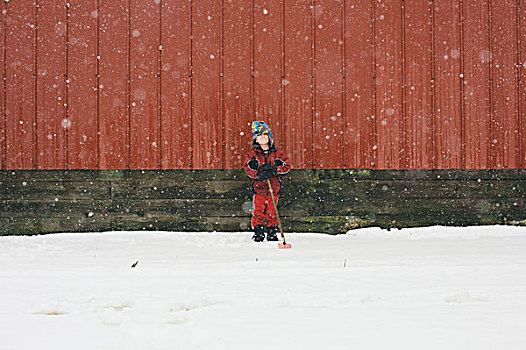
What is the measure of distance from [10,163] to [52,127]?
728 mm

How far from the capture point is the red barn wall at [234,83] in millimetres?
5680

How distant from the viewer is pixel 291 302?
2.73 meters

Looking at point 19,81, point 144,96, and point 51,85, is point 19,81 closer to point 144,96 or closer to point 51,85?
point 51,85

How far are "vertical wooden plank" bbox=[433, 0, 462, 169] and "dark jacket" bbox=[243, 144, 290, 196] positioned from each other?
212cm

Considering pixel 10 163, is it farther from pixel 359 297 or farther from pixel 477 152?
pixel 477 152

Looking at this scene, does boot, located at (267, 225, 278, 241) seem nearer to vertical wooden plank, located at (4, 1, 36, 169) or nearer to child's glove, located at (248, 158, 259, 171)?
child's glove, located at (248, 158, 259, 171)

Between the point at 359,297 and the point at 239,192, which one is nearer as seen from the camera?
the point at 359,297

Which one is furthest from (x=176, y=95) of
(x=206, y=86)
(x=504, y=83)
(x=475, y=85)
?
(x=504, y=83)

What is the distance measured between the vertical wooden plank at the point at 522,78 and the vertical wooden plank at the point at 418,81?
120 cm

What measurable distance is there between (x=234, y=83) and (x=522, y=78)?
3.84 metres

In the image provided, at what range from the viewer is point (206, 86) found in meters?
5.70

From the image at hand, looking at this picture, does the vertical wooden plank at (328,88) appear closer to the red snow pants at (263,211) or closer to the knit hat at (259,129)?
the knit hat at (259,129)

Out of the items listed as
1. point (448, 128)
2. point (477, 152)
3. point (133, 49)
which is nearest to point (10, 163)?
point (133, 49)

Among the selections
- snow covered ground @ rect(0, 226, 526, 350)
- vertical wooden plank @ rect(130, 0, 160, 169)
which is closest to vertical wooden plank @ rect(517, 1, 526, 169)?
snow covered ground @ rect(0, 226, 526, 350)
